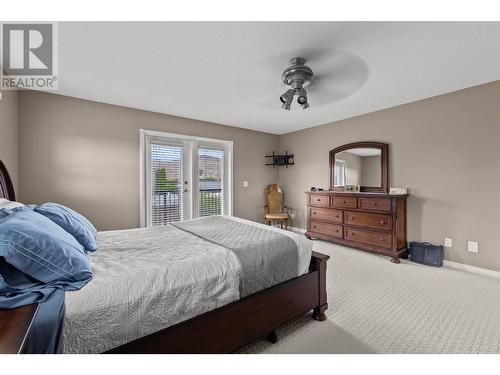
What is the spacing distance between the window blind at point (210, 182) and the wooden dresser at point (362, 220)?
1.92 metres

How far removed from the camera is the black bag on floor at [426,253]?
2961mm

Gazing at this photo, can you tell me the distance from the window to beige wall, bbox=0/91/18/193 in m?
4.79

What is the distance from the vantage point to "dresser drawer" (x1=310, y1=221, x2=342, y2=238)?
3785mm

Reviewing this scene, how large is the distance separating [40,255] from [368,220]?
3758mm

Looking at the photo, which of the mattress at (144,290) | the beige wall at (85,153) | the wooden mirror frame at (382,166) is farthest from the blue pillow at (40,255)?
the wooden mirror frame at (382,166)

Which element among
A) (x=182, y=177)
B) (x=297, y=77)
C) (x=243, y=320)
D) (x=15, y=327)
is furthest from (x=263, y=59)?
(x=182, y=177)

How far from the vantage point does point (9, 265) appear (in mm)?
977

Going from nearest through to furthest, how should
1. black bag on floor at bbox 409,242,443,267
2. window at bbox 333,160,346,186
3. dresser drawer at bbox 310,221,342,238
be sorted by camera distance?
black bag on floor at bbox 409,242,443,267, dresser drawer at bbox 310,221,342,238, window at bbox 333,160,346,186

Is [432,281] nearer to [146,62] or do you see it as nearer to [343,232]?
[343,232]

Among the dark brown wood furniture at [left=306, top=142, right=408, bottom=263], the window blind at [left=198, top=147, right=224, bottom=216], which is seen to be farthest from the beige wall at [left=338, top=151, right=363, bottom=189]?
the window blind at [left=198, top=147, right=224, bottom=216]

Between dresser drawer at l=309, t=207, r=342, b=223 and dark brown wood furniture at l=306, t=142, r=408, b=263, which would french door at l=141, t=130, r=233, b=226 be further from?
dark brown wood furniture at l=306, t=142, r=408, b=263
